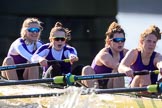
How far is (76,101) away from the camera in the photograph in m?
5.43

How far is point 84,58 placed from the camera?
17.0 meters

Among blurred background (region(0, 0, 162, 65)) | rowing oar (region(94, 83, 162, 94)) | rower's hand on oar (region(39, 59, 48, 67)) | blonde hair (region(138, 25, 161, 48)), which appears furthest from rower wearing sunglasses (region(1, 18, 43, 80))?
blurred background (region(0, 0, 162, 65))

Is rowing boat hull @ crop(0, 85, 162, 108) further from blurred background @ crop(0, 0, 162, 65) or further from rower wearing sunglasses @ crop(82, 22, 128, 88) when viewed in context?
blurred background @ crop(0, 0, 162, 65)

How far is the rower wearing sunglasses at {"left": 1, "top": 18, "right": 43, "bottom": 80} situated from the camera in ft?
26.0

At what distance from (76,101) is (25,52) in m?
2.64

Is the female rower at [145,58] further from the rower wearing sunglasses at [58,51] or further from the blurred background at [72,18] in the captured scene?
the blurred background at [72,18]

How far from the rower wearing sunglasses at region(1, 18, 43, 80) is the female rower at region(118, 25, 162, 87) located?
64.9 inches

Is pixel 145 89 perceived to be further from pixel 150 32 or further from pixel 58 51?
pixel 58 51

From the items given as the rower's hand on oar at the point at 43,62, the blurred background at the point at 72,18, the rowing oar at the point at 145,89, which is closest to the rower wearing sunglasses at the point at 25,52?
the rower's hand on oar at the point at 43,62

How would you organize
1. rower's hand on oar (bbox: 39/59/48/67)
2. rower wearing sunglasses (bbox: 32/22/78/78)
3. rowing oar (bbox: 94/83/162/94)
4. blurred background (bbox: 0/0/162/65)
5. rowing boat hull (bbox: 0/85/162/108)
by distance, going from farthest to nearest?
blurred background (bbox: 0/0/162/65) < rower wearing sunglasses (bbox: 32/22/78/78) < rower's hand on oar (bbox: 39/59/48/67) < rowing oar (bbox: 94/83/162/94) < rowing boat hull (bbox: 0/85/162/108)

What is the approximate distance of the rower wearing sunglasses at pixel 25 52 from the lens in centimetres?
794

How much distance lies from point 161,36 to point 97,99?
132cm

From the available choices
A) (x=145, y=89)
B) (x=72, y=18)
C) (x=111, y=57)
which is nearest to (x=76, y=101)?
(x=145, y=89)

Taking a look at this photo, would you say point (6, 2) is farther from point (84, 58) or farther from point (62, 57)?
point (62, 57)
